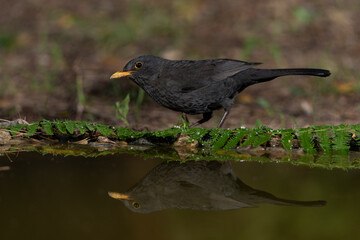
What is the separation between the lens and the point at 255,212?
108 inches

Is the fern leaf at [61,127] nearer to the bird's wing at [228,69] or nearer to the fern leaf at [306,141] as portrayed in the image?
the bird's wing at [228,69]

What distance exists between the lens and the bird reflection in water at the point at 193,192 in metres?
2.86

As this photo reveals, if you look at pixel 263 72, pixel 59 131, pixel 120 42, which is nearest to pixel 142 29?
pixel 120 42

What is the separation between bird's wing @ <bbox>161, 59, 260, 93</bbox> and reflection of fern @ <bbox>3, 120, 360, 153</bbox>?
79cm

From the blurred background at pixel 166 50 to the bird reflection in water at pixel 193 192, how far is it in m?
1.63

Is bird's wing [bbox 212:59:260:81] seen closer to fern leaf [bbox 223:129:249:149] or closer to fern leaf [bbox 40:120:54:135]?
fern leaf [bbox 223:129:249:149]

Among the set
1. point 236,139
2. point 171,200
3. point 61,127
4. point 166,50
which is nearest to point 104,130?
point 61,127

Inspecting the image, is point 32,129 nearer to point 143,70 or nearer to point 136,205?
point 143,70

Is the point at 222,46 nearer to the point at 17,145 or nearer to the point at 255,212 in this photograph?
the point at 17,145

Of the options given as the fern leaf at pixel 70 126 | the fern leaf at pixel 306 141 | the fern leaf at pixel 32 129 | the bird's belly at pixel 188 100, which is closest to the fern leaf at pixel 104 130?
the fern leaf at pixel 70 126

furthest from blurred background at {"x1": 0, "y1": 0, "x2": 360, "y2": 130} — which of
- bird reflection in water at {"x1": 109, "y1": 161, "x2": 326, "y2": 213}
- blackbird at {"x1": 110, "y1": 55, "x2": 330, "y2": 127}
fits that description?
bird reflection in water at {"x1": 109, "y1": 161, "x2": 326, "y2": 213}

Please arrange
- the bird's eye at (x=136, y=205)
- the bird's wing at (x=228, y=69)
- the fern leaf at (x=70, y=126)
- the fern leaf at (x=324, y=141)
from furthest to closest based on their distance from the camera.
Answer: the bird's wing at (x=228, y=69) < the fern leaf at (x=70, y=126) < the fern leaf at (x=324, y=141) < the bird's eye at (x=136, y=205)

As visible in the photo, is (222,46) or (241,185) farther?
(222,46)

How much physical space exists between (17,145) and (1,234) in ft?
5.35
